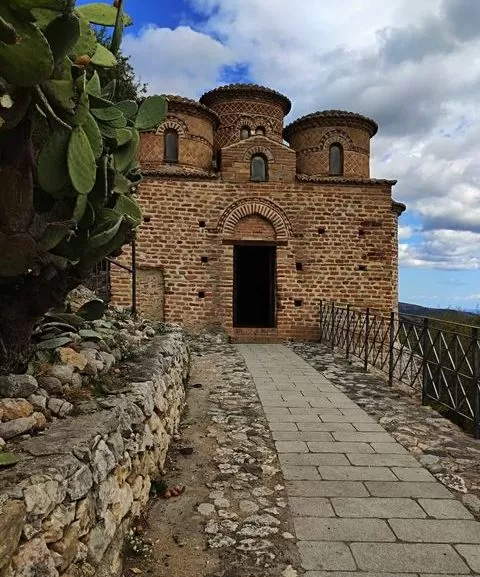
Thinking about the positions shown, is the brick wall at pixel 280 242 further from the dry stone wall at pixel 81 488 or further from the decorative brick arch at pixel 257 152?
the dry stone wall at pixel 81 488

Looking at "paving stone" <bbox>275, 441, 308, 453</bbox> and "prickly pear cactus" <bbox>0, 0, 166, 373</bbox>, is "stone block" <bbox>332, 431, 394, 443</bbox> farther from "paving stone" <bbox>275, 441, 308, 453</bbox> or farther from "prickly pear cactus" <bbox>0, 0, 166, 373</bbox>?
"prickly pear cactus" <bbox>0, 0, 166, 373</bbox>

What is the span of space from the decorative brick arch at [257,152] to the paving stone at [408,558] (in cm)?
1106

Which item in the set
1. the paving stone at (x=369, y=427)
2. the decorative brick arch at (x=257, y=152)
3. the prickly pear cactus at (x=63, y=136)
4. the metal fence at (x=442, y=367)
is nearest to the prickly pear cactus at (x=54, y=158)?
the prickly pear cactus at (x=63, y=136)

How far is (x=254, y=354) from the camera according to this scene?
10.7m

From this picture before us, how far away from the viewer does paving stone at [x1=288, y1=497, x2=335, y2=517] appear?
3.50m

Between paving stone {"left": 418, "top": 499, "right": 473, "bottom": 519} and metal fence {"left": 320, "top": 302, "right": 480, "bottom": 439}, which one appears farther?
metal fence {"left": 320, "top": 302, "right": 480, "bottom": 439}

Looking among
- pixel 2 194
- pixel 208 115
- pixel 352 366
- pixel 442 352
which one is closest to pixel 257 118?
pixel 208 115

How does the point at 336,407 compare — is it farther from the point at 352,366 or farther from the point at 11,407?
the point at 11,407

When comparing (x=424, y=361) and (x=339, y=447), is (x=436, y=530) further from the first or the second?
(x=424, y=361)

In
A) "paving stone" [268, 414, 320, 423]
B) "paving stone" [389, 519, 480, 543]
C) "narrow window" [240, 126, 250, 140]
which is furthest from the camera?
"narrow window" [240, 126, 250, 140]

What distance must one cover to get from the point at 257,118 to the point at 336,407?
40.3 ft

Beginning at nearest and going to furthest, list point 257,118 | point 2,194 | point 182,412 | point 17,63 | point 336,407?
point 17,63 < point 2,194 < point 182,412 < point 336,407 < point 257,118

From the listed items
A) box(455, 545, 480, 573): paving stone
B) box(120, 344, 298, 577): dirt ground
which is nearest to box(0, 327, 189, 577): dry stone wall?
box(120, 344, 298, 577): dirt ground

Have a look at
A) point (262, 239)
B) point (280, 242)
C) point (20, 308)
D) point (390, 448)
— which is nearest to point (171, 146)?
point (262, 239)
